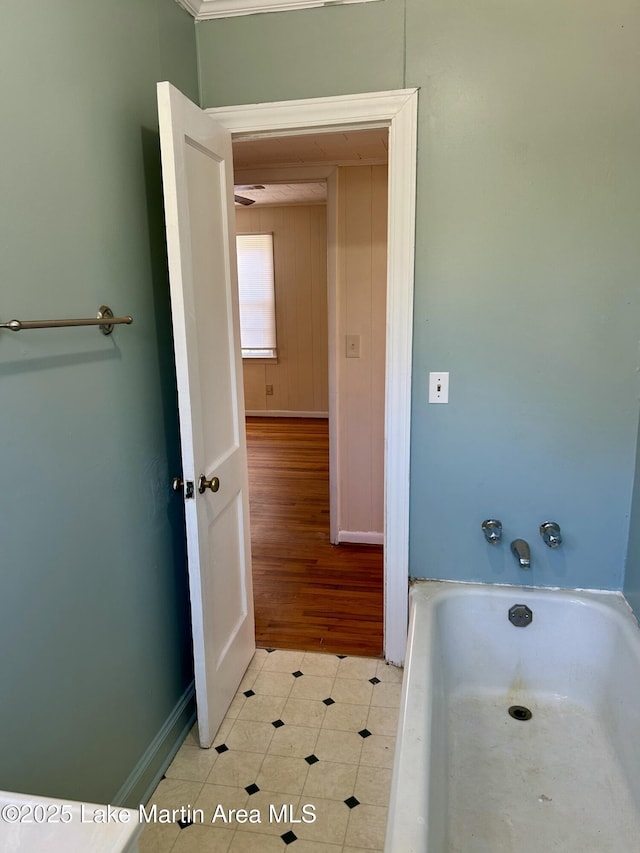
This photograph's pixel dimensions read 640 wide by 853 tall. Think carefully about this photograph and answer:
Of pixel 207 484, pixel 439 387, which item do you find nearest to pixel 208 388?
pixel 207 484

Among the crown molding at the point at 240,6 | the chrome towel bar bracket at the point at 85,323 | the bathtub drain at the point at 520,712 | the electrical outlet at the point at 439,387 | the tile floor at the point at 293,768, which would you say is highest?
the crown molding at the point at 240,6

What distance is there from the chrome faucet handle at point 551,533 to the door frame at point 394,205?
498 millimetres

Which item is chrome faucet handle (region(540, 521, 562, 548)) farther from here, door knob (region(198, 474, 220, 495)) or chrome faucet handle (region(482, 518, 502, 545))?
door knob (region(198, 474, 220, 495))

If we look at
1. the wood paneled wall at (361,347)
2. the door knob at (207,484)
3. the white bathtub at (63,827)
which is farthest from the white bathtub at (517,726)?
the wood paneled wall at (361,347)

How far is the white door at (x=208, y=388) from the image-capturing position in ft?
5.60

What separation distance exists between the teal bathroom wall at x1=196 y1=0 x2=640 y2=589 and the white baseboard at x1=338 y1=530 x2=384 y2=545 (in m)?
1.41

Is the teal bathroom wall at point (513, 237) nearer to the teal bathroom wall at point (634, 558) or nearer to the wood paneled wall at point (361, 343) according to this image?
the teal bathroom wall at point (634, 558)

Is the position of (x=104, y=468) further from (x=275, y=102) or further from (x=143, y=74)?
(x=275, y=102)

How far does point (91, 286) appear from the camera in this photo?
1521 millimetres

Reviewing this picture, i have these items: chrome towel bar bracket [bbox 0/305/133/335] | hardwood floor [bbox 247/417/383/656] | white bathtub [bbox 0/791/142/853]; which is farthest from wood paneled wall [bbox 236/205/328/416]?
white bathtub [bbox 0/791/142/853]

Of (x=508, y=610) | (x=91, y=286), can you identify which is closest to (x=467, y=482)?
(x=508, y=610)

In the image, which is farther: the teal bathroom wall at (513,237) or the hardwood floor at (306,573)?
the hardwood floor at (306,573)

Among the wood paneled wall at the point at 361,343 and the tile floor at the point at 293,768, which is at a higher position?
the wood paneled wall at the point at 361,343

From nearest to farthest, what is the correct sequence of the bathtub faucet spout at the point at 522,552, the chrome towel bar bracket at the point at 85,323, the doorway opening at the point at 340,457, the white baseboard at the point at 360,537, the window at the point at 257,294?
the chrome towel bar bracket at the point at 85,323 → the bathtub faucet spout at the point at 522,552 → the doorway opening at the point at 340,457 → the white baseboard at the point at 360,537 → the window at the point at 257,294
